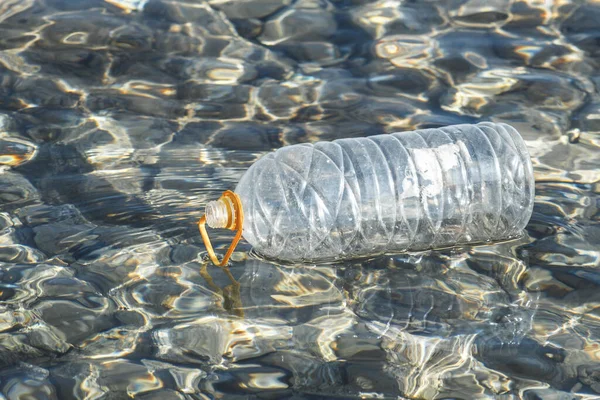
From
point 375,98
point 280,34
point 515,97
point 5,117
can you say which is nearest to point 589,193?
point 515,97

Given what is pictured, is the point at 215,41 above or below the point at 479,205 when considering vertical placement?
above

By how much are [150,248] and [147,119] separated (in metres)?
0.95

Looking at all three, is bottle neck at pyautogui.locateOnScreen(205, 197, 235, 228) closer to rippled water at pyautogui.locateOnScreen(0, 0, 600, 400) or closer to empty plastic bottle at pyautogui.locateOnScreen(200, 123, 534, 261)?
empty plastic bottle at pyautogui.locateOnScreen(200, 123, 534, 261)

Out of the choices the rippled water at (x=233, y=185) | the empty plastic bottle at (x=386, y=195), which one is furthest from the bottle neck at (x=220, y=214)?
the rippled water at (x=233, y=185)

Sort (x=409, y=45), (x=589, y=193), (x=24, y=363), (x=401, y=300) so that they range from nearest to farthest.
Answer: (x=24, y=363), (x=401, y=300), (x=589, y=193), (x=409, y=45)

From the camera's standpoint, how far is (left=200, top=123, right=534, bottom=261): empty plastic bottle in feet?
7.32

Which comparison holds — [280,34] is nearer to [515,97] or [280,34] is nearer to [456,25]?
[456,25]

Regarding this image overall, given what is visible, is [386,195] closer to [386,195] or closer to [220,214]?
[386,195]

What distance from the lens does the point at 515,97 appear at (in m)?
3.23

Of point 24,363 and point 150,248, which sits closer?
point 24,363

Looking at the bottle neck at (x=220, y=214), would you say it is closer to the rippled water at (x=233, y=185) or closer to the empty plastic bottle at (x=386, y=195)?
the empty plastic bottle at (x=386, y=195)

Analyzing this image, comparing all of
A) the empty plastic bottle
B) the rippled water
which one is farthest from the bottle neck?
the rippled water

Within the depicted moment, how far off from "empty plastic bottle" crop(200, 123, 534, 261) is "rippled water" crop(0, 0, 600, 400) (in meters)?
0.07

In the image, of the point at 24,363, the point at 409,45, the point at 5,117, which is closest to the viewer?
the point at 24,363
